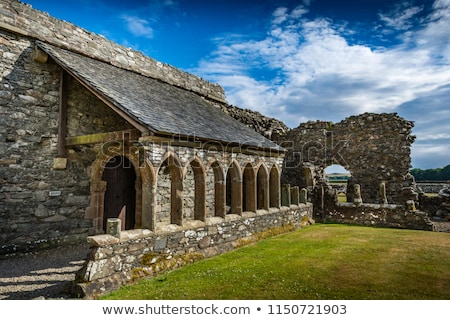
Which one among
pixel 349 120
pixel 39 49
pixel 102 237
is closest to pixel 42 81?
pixel 39 49

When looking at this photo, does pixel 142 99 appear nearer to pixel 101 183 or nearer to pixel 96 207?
pixel 101 183

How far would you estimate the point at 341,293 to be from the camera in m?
4.58

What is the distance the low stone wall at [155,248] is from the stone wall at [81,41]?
5.60 metres

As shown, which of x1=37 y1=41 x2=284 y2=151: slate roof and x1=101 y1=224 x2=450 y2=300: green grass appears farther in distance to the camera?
x1=37 y1=41 x2=284 y2=151: slate roof

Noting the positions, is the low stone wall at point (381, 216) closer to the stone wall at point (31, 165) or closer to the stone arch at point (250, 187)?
the stone arch at point (250, 187)

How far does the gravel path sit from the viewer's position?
4.68 meters

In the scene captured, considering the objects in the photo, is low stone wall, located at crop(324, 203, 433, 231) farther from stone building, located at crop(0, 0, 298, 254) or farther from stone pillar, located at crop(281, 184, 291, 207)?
stone building, located at crop(0, 0, 298, 254)

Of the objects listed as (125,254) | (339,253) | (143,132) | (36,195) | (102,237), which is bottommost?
(339,253)

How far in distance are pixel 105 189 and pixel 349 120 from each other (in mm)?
12488

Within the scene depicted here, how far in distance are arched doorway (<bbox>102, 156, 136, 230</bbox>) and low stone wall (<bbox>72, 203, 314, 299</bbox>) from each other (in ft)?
10.1

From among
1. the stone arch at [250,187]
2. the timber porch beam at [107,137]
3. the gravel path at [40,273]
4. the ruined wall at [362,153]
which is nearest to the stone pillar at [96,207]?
the gravel path at [40,273]

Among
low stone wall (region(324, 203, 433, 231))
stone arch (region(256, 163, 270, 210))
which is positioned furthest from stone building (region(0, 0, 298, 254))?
low stone wall (region(324, 203, 433, 231))

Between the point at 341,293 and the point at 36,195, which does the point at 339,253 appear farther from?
the point at 36,195

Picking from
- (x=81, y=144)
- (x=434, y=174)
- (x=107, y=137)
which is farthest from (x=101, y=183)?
(x=434, y=174)
